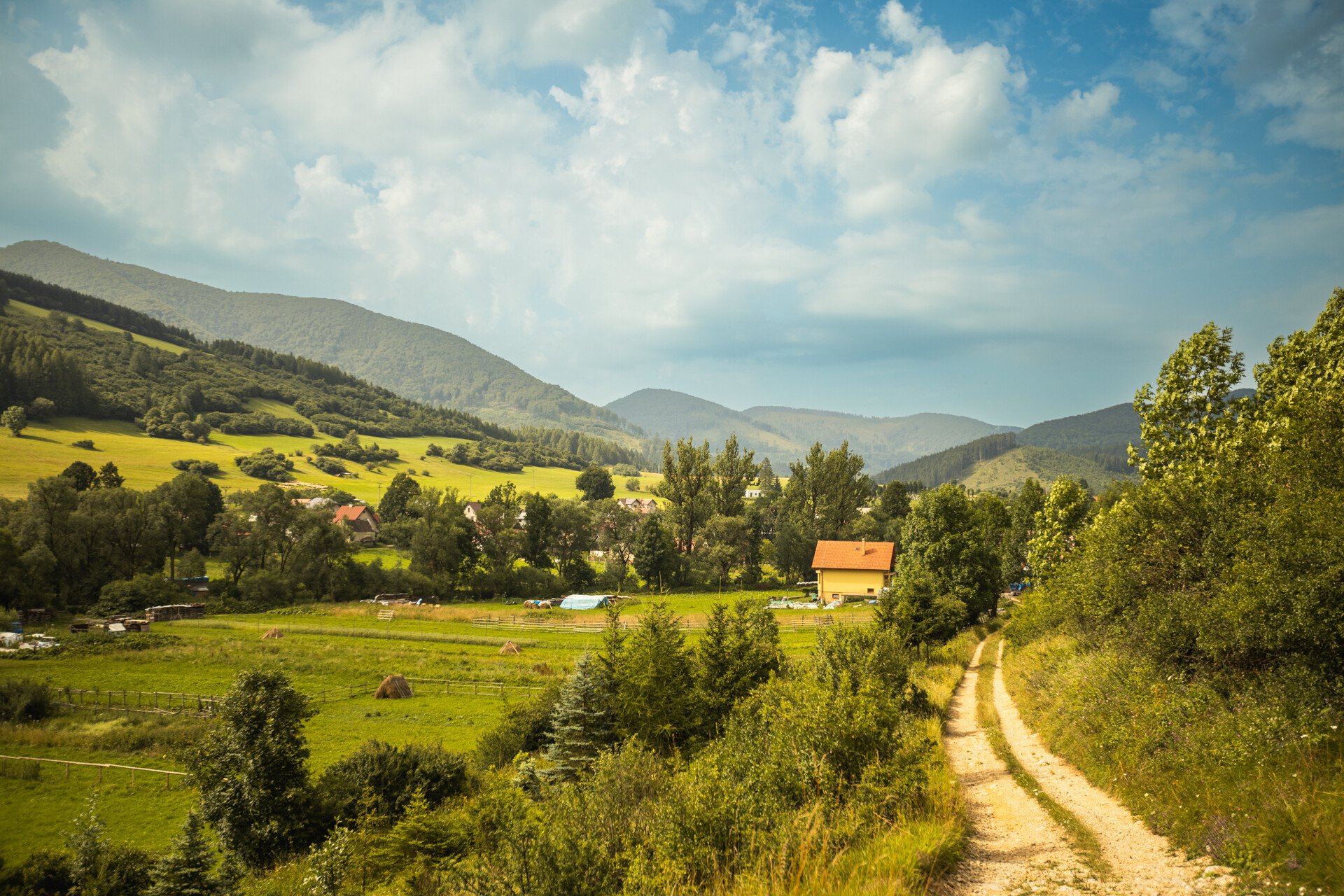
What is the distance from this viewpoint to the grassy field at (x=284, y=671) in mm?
25656

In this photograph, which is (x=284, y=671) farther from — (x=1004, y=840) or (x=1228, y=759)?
(x=1228, y=759)

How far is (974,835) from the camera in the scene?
1099 cm

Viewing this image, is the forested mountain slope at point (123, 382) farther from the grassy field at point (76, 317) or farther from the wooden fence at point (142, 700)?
the wooden fence at point (142, 700)

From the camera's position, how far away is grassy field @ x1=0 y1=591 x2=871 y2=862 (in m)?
25.7

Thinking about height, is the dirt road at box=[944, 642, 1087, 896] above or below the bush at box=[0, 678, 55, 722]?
above

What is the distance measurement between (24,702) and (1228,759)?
51.8 m

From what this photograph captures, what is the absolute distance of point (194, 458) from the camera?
379ft

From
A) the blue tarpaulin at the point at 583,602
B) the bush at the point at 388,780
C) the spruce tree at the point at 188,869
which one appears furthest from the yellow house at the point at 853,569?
the spruce tree at the point at 188,869

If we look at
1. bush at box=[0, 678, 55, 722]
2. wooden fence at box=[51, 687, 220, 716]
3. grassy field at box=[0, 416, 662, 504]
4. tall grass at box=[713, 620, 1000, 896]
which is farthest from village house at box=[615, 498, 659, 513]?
tall grass at box=[713, 620, 1000, 896]

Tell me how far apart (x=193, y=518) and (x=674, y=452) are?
6079 centimetres

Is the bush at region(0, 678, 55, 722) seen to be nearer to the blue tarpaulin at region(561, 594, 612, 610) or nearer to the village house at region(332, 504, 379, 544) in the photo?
the blue tarpaulin at region(561, 594, 612, 610)

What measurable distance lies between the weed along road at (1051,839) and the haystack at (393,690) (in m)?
35.6

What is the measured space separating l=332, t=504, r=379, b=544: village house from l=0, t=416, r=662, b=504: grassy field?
15.1 m

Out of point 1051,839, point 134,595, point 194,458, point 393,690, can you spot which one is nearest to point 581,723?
point 1051,839
